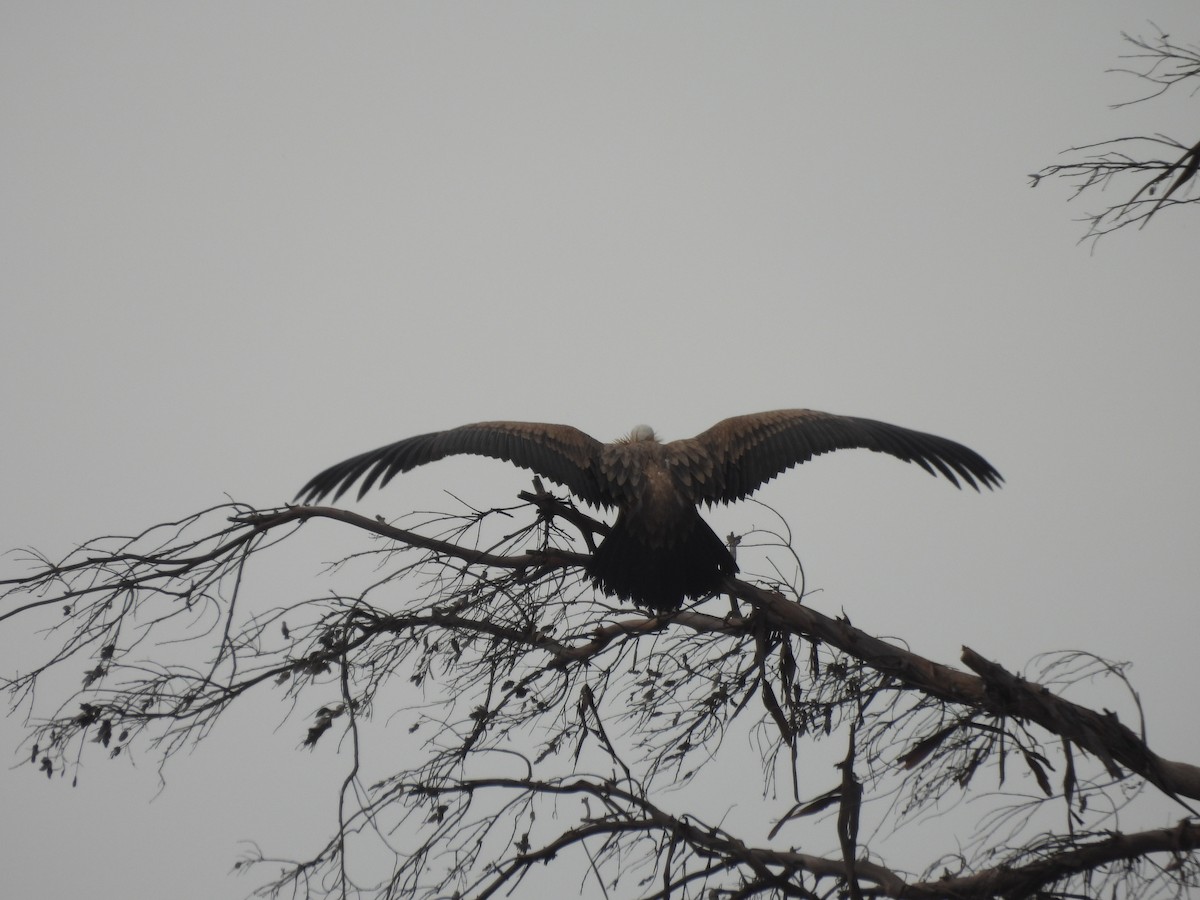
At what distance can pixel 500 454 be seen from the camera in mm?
5344

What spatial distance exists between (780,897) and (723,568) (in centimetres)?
145

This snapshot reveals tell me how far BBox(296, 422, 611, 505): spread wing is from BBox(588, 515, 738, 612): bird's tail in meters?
0.57

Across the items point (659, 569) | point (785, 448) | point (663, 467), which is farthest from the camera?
point (785, 448)

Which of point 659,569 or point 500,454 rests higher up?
point 500,454

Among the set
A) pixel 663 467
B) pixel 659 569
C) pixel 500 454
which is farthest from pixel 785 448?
pixel 500 454

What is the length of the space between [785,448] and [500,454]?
1.59m

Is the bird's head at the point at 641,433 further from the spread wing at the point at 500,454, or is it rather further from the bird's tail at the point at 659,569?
the bird's tail at the point at 659,569

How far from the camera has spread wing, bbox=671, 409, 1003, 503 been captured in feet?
18.1

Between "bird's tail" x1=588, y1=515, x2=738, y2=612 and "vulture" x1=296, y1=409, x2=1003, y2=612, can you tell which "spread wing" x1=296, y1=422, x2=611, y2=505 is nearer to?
"vulture" x1=296, y1=409, x2=1003, y2=612

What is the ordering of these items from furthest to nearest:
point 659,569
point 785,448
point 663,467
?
point 785,448
point 663,467
point 659,569

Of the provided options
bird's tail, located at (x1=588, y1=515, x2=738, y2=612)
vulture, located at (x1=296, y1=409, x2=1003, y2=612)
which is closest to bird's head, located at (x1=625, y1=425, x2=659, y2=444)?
vulture, located at (x1=296, y1=409, x2=1003, y2=612)

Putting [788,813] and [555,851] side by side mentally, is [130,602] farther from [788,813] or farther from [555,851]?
[788,813]

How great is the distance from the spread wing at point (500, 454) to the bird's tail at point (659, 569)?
1.87 ft

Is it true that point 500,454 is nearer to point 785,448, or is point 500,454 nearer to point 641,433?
point 641,433
